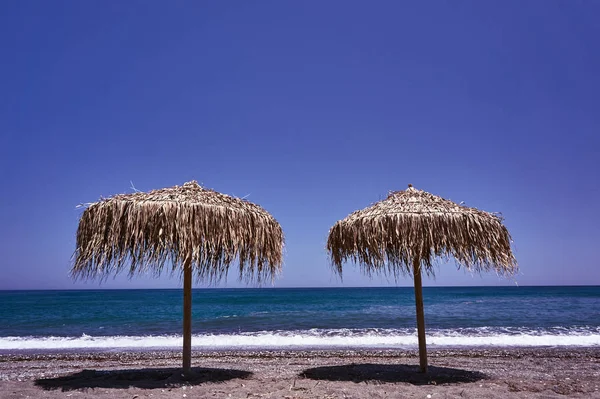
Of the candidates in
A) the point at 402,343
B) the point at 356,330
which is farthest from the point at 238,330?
the point at 402,343

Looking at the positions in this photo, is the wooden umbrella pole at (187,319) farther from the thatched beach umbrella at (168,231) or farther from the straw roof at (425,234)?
the straw roof at (425,234)

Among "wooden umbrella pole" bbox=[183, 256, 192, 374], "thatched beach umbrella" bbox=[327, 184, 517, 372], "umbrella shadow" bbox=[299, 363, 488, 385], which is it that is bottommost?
"umbrella shadow" bbox=[299, 363, 488, 385]

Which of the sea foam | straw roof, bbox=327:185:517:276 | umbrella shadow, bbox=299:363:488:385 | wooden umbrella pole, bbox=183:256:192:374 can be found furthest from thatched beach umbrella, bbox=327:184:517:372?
the sea foam

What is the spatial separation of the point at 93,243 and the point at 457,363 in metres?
6.52

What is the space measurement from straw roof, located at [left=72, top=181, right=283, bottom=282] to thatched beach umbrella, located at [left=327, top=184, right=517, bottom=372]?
1225 millimetres

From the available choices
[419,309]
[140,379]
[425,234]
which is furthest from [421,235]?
[140,379]

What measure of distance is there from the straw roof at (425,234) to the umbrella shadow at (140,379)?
8.24 ft

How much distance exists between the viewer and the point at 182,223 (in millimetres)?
4816

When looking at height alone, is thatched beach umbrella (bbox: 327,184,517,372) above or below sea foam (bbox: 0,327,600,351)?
above

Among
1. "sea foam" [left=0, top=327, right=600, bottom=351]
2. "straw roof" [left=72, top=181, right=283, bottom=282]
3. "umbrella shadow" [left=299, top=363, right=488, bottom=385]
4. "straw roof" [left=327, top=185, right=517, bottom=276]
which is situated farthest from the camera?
"sea foam" [left=0, top=327, right=600, bottom=351]

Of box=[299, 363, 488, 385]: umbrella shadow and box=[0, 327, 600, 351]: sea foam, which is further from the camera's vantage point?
box=[0, 327, 600, 351]: sea foam

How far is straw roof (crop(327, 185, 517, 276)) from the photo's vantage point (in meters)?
5.18

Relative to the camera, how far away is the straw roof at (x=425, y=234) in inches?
204

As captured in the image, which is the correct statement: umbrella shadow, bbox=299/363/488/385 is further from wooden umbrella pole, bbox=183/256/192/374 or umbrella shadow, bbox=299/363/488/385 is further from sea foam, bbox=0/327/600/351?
sea foam, bbox=0/327/600/351
